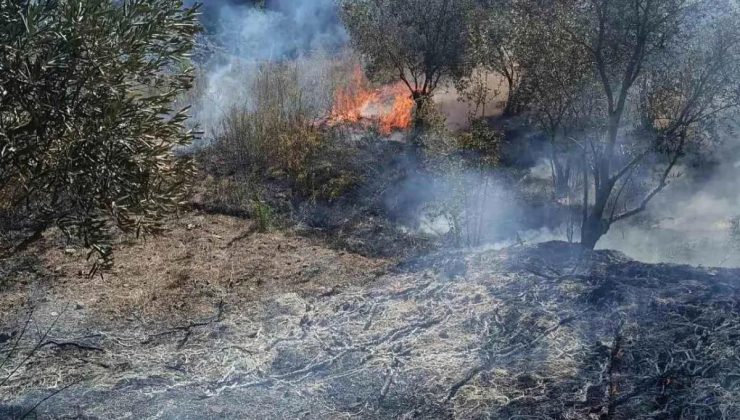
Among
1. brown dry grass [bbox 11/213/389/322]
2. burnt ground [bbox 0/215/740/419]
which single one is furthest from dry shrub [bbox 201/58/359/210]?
burnt ground [bbox 0/215/740/419]

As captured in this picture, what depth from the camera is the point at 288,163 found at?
11555 millimetres

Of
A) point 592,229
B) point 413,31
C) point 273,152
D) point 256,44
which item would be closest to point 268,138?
point 273,152

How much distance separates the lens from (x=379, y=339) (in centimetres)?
594

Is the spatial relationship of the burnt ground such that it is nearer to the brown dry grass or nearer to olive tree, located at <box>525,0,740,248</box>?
the brown dry grass

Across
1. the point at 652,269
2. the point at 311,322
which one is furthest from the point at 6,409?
→ the point at 652,269

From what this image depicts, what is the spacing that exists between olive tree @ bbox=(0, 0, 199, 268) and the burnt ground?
1690 millimetres

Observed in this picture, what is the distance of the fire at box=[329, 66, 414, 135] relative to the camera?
47.6 ft

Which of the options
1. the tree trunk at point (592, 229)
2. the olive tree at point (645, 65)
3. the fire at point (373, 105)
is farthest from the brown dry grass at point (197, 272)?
the fire at point (373, 105)

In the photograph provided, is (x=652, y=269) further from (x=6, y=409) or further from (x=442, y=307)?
(x=6, y=409)

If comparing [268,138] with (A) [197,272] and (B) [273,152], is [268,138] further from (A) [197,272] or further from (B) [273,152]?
(A) [197,272]

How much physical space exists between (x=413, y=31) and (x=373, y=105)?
8.60 ft

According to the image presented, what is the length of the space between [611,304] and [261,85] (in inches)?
386

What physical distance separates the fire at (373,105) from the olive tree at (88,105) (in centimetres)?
980

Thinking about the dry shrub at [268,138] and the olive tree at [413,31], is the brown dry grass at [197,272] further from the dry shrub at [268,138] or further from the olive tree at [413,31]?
the olive tree at [413,31]
